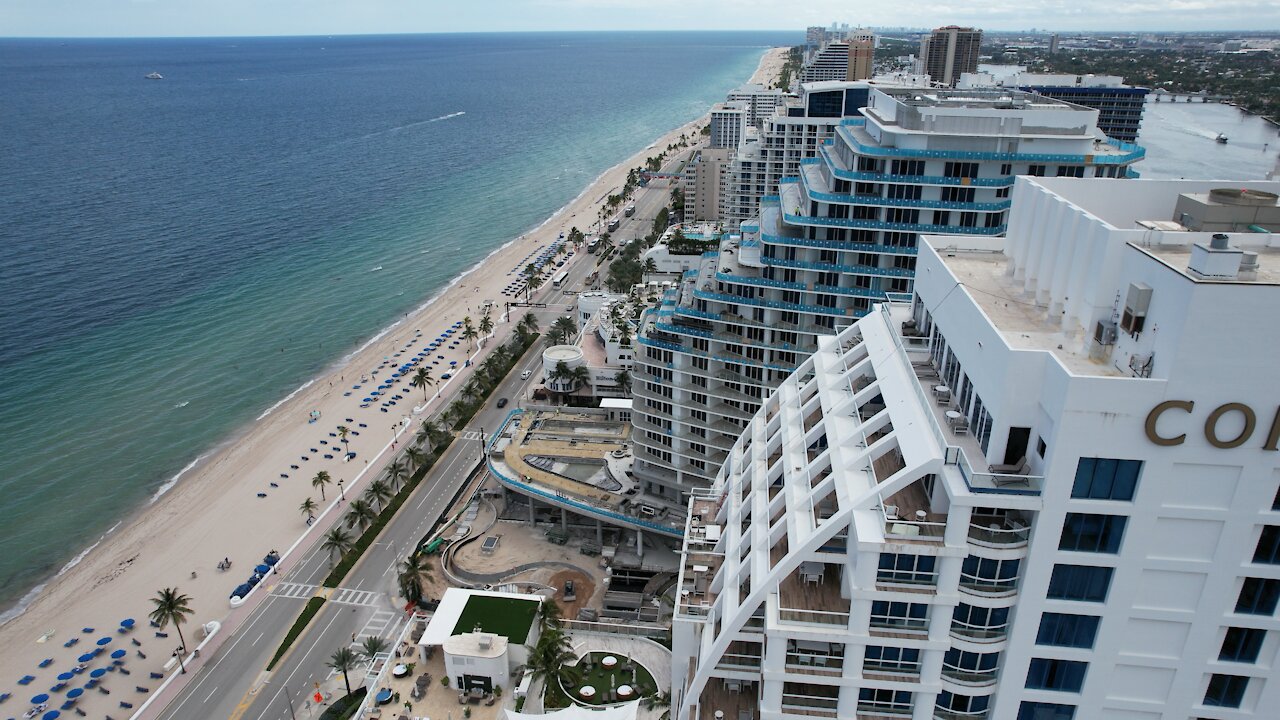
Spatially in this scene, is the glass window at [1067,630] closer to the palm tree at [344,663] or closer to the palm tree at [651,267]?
the palm tree at [344,663]

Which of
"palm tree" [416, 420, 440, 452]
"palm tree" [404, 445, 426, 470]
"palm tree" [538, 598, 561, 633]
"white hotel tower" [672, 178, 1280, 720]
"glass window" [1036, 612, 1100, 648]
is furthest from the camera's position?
"palm tree" [416, 420, 440, 452]

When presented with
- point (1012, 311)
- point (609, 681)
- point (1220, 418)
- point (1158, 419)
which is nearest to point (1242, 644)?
point (1220, 418)

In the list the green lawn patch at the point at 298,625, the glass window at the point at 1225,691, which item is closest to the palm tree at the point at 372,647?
the green lawn patch at the point at 298,625

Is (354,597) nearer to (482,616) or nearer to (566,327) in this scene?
(482,616)

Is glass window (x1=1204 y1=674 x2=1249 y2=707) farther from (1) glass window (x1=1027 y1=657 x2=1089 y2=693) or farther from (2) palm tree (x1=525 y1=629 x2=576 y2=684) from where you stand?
(2) palm tree (x1=525 y1=629 x2=576 y2=684)

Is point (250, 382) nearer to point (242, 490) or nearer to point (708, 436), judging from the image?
point (242, 490)

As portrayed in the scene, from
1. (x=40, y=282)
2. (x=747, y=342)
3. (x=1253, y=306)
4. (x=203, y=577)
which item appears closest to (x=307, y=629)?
(x=203, y=577)

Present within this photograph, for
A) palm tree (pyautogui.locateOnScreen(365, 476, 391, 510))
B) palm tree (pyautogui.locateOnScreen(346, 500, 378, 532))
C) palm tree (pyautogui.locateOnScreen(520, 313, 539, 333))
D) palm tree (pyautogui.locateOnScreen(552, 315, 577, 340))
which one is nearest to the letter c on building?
palm tree (pyautogui.locateOnScreen(346, 500, 378, 532))
